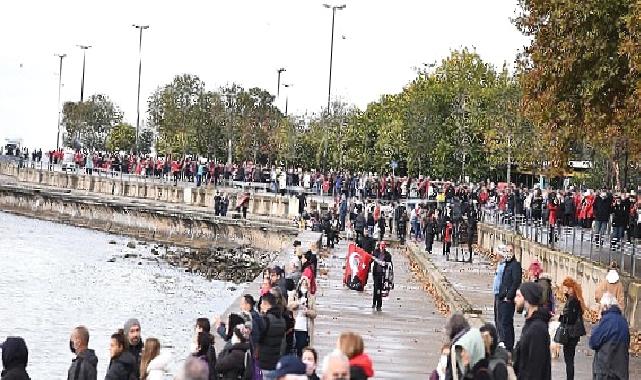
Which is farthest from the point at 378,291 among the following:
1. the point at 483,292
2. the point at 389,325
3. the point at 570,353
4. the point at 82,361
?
the point at 82,361

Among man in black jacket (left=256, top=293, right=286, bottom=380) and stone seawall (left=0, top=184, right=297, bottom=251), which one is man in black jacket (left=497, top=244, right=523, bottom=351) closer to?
man in black jacket (left=256, top=293, right=286, bottom=380)

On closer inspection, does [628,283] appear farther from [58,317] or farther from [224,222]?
[224,222]

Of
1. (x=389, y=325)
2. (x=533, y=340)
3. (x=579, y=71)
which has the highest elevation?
(x=579, y=71)

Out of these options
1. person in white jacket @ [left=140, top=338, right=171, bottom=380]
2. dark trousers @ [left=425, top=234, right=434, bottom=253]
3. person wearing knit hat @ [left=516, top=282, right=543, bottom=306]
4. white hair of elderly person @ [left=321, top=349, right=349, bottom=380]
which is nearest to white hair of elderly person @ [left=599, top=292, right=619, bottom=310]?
person wearing knit hat @ [left=516, top=282, right=543, bottom=306]

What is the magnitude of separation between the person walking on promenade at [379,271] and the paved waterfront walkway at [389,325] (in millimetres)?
285

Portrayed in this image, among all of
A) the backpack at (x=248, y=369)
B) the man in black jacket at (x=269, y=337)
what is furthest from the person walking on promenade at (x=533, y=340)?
the backpack at (x=248, y=369)

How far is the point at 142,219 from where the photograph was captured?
87938 mm

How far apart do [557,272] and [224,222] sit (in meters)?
42.2

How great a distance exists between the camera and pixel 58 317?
4766cm

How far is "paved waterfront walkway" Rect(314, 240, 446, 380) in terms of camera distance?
78.3 feet

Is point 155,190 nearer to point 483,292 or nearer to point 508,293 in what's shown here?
point 483,292

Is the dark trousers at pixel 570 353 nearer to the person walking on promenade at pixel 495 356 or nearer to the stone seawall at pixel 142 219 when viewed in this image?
the person walking on promenade at pixel 495 356

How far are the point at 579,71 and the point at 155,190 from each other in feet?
202

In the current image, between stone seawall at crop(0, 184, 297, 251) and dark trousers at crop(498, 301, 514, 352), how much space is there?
48844mm
